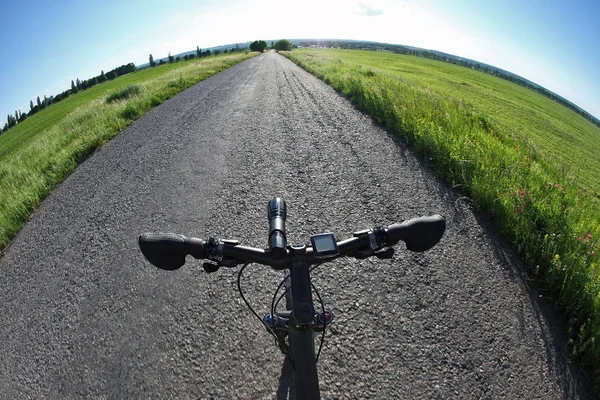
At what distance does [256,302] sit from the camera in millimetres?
3008

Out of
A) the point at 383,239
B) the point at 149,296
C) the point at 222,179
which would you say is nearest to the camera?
the point at 383,239

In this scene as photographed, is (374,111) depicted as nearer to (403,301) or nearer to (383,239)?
(403,301)

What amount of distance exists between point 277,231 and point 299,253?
5.6 inches

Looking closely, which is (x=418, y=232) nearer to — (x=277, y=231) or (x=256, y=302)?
(x=277, y=231)

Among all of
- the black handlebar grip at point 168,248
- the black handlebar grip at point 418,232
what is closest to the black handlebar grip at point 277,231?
the black handlebar grip at point 168,248

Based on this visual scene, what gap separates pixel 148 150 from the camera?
24.0ft

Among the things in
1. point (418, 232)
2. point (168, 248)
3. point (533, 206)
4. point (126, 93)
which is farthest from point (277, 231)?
point (126, 93)

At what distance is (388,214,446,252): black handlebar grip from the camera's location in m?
1.47

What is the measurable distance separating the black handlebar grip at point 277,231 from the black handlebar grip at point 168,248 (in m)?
0.35

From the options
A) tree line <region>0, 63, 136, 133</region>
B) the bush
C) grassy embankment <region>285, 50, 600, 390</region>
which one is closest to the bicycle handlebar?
grassy embankment <region>285, 50, 600, 390</region>

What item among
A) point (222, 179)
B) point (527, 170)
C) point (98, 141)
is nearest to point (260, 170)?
point (222, 179)

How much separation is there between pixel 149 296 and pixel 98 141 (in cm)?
689

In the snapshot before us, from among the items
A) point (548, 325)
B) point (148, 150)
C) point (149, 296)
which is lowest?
point (548, 325)

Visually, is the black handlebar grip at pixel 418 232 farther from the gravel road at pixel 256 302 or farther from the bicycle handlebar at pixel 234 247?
the gravel road at pixel 256 302
